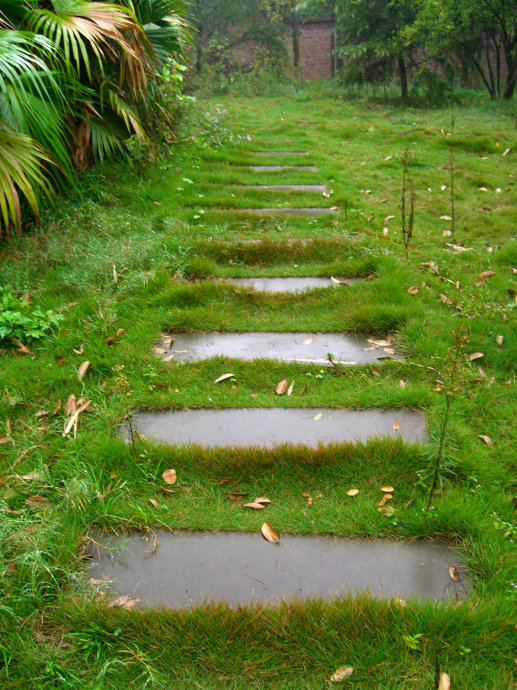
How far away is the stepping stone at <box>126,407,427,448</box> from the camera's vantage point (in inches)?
90.7

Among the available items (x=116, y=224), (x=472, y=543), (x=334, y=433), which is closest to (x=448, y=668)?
(x=472, y=543)

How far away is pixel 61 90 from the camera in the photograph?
4.27 metres

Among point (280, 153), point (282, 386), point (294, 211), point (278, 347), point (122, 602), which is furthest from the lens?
point (280, 153)

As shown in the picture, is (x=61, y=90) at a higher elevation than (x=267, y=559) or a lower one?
higher

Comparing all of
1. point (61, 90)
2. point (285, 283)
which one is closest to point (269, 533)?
point (285, 283)

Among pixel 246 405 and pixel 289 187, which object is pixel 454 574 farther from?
pixel 289 187

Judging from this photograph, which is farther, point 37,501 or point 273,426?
point 273,426

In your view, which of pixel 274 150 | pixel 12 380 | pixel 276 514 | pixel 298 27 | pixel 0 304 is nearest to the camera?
pixel 276 514

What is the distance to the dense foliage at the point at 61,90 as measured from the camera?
3590 mm

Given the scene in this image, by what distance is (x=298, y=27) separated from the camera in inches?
767

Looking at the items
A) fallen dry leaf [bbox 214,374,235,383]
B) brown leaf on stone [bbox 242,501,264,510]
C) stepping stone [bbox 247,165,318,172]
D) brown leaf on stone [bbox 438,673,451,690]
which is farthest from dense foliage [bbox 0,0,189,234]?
brown leaf on stone [bbox 438,673,451,690]

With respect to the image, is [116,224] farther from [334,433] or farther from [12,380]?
[334,433]

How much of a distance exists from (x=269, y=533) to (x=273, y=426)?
1.89 ft

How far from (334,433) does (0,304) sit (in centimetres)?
209
